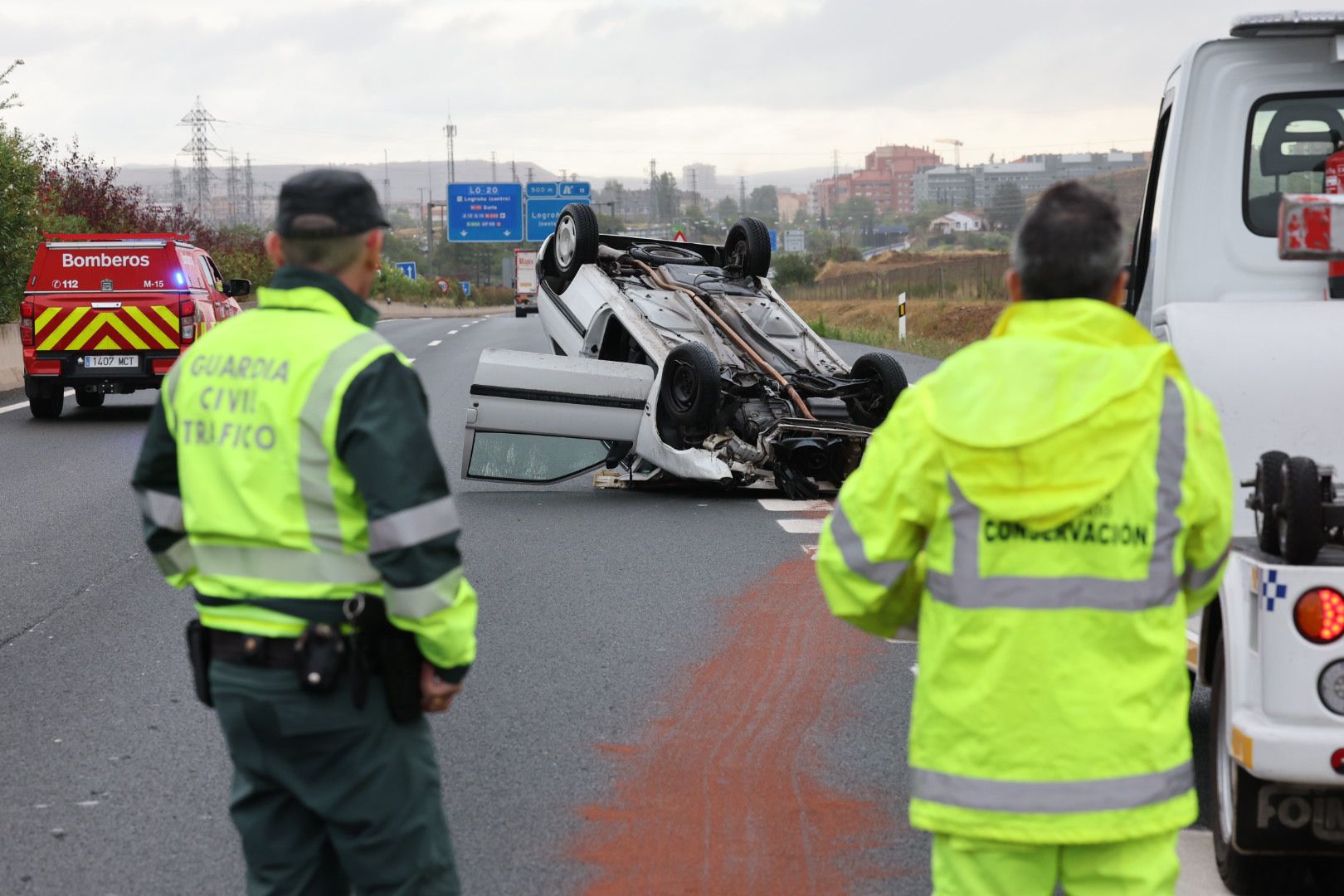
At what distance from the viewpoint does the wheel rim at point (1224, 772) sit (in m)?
4.18

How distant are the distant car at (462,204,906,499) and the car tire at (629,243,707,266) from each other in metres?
0.51

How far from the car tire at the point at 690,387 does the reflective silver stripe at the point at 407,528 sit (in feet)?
27.6

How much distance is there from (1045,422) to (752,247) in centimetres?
1149

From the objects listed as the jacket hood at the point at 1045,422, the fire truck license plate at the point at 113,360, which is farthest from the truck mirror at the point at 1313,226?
the fire truck license plate at the point at 113,360

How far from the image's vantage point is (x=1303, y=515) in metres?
3.79

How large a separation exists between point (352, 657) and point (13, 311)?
2392 cm

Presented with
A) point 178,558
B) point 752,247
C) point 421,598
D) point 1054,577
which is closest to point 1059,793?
point 1054,577

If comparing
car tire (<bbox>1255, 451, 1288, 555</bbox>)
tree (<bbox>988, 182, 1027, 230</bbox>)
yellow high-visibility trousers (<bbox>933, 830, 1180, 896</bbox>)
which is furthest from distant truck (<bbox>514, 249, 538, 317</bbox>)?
tree (<bbox>988, 182, 1027, 230</bbox>)

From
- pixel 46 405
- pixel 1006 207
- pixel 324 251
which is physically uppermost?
pixel 1006 207

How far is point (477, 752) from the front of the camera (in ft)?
19.2

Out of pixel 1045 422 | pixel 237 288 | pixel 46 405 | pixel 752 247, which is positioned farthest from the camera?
pixel 237 288

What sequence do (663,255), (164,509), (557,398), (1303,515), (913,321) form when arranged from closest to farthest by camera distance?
(164,509)
(1303,515)
(557,398)
(663,255)
(913,321)

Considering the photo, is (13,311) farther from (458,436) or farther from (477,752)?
(477,752)

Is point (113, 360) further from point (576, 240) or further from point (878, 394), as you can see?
point (878, 394)
